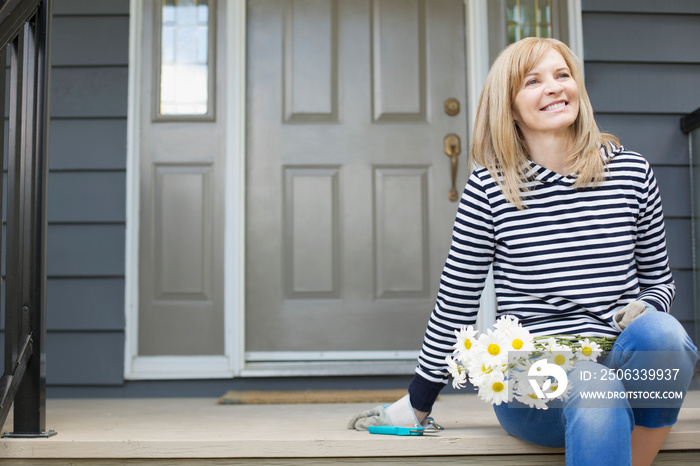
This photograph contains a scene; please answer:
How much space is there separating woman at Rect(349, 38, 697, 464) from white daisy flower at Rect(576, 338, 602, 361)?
0.04 m

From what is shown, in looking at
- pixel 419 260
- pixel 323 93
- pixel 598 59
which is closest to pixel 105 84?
pixel 323 93

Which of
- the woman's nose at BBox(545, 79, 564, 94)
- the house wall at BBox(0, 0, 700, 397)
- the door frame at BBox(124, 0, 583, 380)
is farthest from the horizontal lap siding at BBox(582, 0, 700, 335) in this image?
the woman's nose at BBox(545, 79, 564, 94)

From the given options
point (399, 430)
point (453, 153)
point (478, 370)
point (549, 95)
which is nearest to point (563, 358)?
point (478, 370)

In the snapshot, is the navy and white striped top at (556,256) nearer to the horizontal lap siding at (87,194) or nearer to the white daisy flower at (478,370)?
the white daisy flower at (478,370)

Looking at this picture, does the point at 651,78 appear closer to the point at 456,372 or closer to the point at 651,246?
the point at 651,246

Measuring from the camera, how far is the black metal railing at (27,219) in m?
1.49

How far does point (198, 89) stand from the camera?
2564 mm

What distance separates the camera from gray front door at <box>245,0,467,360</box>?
8.43 feet

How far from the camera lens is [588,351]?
116 cm

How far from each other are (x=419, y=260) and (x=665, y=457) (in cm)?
129

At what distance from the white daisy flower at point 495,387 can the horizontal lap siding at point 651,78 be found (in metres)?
1.55

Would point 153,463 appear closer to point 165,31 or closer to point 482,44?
point 165,31

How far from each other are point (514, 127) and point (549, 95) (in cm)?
9

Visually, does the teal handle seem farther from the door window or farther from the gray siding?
the door window
